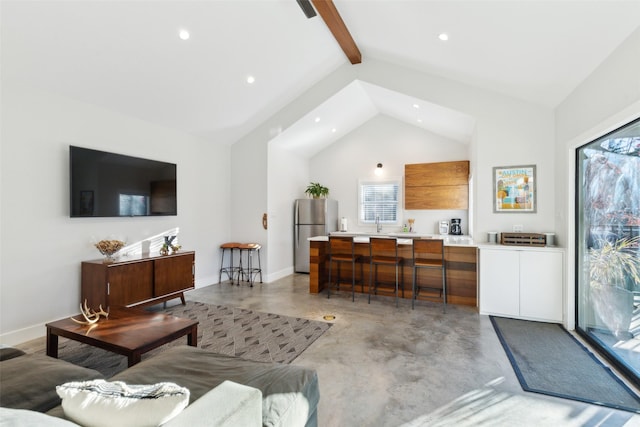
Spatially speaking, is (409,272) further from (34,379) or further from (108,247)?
(34,379)

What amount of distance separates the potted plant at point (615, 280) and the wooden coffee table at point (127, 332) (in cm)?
361

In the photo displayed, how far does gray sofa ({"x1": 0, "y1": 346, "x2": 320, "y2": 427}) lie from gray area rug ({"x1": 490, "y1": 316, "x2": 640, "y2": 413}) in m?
1.88

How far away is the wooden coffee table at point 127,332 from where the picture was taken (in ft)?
7.04

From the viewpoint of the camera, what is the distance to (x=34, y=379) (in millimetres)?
1530

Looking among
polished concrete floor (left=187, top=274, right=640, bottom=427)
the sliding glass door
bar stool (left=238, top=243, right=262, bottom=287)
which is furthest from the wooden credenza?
the sliding glass door

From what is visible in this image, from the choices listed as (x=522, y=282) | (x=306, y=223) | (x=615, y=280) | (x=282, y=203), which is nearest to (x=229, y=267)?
(x=282, y=203)

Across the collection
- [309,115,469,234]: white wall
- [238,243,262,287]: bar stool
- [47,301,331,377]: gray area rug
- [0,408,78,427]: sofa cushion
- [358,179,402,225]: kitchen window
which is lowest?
[47,301,331,377]: gray area rug

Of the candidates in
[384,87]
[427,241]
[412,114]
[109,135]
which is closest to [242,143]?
[109,135]

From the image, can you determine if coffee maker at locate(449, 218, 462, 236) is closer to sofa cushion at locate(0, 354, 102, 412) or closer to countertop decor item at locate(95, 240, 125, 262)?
countertop decor item at locate(95, 240, 125, 262)

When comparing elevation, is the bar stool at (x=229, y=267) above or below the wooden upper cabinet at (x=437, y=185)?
below

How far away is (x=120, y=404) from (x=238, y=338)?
7.77 feet

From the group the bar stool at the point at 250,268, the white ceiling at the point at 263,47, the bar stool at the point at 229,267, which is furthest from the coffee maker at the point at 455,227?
the bar stool at the point at 229,267

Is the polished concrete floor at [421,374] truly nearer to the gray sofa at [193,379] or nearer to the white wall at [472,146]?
the gray sofa at [193,379]

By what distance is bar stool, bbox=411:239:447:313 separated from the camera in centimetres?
399
